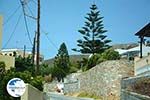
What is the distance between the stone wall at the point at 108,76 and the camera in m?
39.8

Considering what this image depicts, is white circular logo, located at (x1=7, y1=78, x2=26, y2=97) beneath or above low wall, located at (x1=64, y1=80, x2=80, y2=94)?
above

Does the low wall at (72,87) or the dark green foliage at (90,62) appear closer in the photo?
the low wall at (72,87)

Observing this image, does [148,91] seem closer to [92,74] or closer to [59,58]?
[92,74]

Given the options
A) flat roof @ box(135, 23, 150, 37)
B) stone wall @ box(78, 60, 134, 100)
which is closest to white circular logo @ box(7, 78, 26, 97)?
flat roof @ box(135, 23, 150, 37)

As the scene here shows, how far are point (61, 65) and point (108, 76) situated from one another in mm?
31492

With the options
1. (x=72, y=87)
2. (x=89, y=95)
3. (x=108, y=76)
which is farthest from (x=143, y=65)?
(x=72, y=87)

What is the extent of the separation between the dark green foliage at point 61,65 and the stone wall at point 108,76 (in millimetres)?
21988

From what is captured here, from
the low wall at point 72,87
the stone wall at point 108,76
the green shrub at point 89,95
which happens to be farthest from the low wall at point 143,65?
the low wall at point 72,87

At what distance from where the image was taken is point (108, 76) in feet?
138

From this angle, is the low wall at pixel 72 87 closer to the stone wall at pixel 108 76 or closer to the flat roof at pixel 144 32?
the stone wall at pixel 108 76

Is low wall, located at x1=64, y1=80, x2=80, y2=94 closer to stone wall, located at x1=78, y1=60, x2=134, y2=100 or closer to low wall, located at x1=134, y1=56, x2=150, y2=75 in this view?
stone wall, located at x1=78, y1=60, x2=134, y2=100

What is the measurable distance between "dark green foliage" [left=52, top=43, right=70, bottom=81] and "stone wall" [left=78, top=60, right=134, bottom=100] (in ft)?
72.1

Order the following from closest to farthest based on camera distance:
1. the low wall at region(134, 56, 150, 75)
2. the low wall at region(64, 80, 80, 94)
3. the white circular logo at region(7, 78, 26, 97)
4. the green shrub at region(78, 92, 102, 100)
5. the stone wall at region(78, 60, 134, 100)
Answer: the white circular logo at region(7, 78, 26, 97) < the low wall at region(134, 56, 150, 75) < the stone wall at region(78, 60, 134, 100) < the green shrub at region(78, 92, 102, 100) < the low wall at region(64, 80, 80, 94)

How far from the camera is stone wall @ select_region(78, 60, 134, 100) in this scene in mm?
39781
